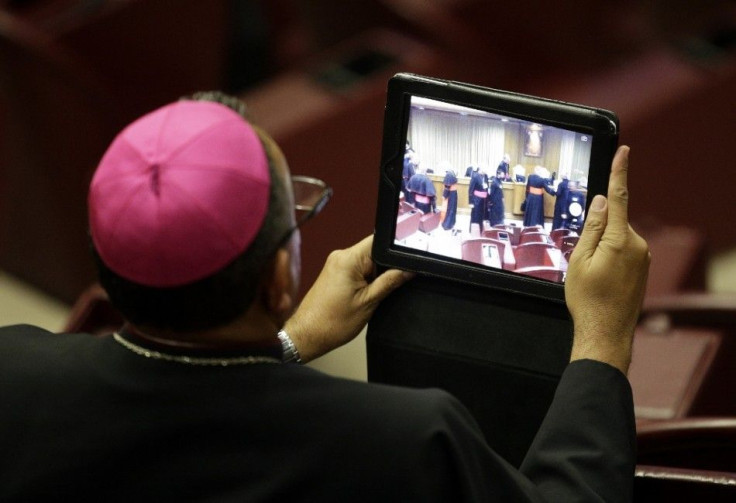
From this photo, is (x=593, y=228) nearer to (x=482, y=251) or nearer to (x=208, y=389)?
(x=482, y=251)

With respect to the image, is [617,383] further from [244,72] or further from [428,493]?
[244,72]

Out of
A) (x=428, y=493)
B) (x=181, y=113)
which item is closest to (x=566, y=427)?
(x=428, y=493)

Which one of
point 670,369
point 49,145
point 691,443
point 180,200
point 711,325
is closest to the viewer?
point 180,200

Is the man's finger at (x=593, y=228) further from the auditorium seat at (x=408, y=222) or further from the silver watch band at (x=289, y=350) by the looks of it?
the silver watch band at (x=289, y=350)

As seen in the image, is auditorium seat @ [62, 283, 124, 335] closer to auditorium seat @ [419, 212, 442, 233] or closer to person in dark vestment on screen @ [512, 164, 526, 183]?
auditorium seat @ [419, 212, 442, 233]

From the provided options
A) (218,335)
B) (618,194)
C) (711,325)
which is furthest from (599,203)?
(711,325)

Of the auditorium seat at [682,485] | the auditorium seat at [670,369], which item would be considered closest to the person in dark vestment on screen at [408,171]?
the auditorium seat at [682,485]

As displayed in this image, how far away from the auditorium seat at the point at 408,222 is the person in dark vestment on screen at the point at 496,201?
80mm

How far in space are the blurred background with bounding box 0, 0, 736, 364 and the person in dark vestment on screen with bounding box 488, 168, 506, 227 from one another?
5.27ft

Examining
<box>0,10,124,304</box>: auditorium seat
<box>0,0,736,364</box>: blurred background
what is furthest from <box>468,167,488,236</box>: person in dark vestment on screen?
<box>0,10,124,304</box>: auditorium seat

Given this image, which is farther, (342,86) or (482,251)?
(342,86)

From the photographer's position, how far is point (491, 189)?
49.4 inches

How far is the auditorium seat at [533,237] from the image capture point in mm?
1242

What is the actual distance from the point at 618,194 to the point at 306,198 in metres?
0.32
